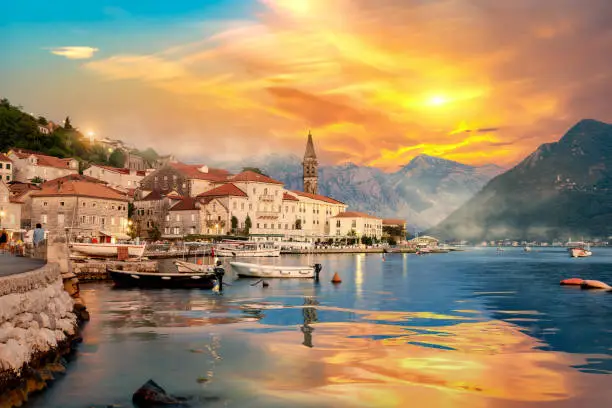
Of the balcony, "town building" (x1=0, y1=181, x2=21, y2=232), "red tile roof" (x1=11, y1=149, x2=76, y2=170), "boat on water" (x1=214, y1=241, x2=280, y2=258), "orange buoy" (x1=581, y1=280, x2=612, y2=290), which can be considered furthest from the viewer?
the balcony

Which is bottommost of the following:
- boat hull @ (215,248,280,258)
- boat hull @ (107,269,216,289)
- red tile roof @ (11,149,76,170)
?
boat hull @ (107,269,216,289)

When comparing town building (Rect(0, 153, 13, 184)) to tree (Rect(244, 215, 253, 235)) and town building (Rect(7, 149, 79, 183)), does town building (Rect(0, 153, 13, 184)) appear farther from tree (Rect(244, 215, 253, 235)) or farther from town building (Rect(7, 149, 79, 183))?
tree (Rect(244, 215, 253, 235))

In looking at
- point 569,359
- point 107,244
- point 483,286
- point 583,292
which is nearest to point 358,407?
point 569,359

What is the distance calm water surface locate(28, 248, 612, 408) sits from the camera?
1694 centimetres

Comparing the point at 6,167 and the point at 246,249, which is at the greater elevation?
the point at 6,167

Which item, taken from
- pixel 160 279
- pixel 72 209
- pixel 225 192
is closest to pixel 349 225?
pixel 225 192

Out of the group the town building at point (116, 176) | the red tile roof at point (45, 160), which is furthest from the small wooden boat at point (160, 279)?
the town building at point (116, 176)

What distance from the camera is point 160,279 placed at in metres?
46.9

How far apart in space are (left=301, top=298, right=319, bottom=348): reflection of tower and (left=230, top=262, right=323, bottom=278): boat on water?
58.3 feet

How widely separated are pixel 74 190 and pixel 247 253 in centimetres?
3364

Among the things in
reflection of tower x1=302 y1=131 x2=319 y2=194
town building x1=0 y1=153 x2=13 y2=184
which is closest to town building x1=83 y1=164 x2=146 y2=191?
town building x1=0 y1=153 x2=13 y2=184

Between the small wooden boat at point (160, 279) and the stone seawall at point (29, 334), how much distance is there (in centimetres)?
2514

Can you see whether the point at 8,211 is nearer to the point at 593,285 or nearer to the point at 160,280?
the point at 160,280

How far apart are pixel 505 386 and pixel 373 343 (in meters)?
7.25
